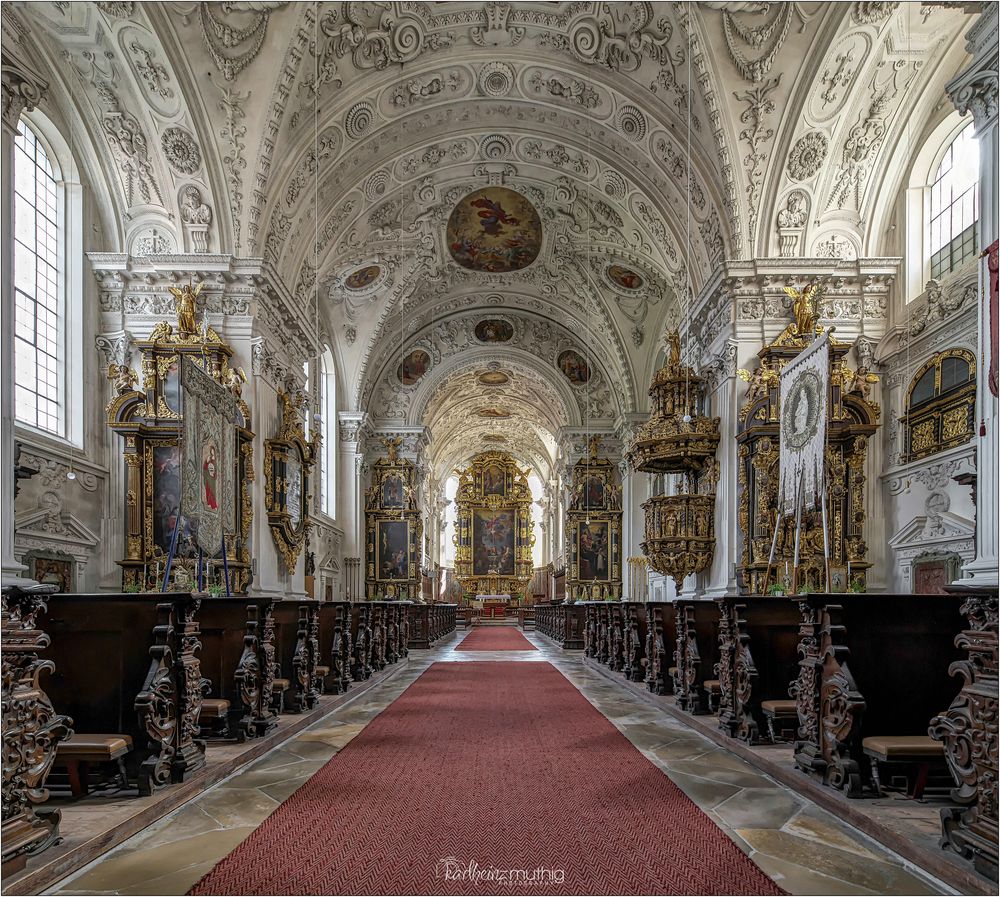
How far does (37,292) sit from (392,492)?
51.0ft

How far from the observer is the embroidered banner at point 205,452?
6.91m

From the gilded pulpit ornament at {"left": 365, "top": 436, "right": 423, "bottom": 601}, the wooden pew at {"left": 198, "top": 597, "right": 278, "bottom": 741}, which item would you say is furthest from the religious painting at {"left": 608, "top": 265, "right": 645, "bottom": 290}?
the wooden pew at {"left": 198, "top": 597, "right": 278, "bottom": 741}

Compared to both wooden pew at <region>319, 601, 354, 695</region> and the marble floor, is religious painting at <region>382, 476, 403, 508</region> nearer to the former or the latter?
wooden pew at <region>319, 601, 354, 695</region>

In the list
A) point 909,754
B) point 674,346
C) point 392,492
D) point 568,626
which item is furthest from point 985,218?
point 392,492

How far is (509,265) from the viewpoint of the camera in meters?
21.7

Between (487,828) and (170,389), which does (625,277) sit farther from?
(487,828)

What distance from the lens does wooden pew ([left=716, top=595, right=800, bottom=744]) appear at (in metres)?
5.96

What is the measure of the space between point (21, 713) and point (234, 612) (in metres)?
2.99

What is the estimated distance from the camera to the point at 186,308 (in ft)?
39.1

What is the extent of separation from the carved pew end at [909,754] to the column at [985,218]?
91 centimetres

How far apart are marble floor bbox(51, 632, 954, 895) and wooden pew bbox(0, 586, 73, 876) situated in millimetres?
237

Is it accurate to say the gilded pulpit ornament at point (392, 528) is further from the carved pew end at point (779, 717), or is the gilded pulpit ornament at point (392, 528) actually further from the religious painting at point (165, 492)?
the carved pew end at point (779, 717)

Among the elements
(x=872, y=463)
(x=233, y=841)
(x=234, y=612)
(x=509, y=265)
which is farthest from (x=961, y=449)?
(x=509, y=265)

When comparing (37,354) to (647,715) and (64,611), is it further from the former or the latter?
(647,715)
